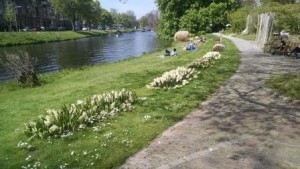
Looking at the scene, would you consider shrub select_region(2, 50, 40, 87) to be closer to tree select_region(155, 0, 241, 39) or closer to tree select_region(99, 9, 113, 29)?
tree select_region(155, 0, 241, 39)

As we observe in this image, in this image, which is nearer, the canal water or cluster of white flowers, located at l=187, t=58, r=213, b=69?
cluster of white flowers, located at l=187, t=58, r=213, b=69

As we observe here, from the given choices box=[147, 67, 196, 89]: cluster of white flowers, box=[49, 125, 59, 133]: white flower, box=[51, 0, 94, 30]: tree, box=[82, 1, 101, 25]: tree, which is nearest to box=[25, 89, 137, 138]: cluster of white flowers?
box=[49, 125, 59, 133]: white flower

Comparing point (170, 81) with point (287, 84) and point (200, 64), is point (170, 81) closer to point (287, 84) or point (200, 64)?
point (200, 64)

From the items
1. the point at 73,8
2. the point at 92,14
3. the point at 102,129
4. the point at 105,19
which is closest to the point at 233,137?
the point at 102,129

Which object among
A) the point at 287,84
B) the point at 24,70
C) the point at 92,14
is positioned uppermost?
the point at 92,14

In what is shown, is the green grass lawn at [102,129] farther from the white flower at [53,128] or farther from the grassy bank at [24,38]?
the grassy bank at [24,38]

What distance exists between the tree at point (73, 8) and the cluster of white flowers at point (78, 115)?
101747mm

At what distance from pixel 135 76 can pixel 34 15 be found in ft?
329

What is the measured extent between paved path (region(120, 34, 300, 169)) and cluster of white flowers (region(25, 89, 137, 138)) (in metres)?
1.90

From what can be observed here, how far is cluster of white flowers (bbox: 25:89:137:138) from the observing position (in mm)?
7860

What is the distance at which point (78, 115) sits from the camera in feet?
27.5

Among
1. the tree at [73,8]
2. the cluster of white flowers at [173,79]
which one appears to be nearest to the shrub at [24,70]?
the cluster of white flowers at [173,79]

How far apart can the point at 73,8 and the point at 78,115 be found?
346ft

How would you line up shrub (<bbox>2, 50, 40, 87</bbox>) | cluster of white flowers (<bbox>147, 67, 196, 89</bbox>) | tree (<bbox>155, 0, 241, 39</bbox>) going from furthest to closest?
tree (<bbox>155, 0, 241, 39</bbox>)
shrub (<bbox>2, 50, 40, 87</bbox>)
cluster of white flowers (<bbox>147, 67, 196, 89</bbox>)
